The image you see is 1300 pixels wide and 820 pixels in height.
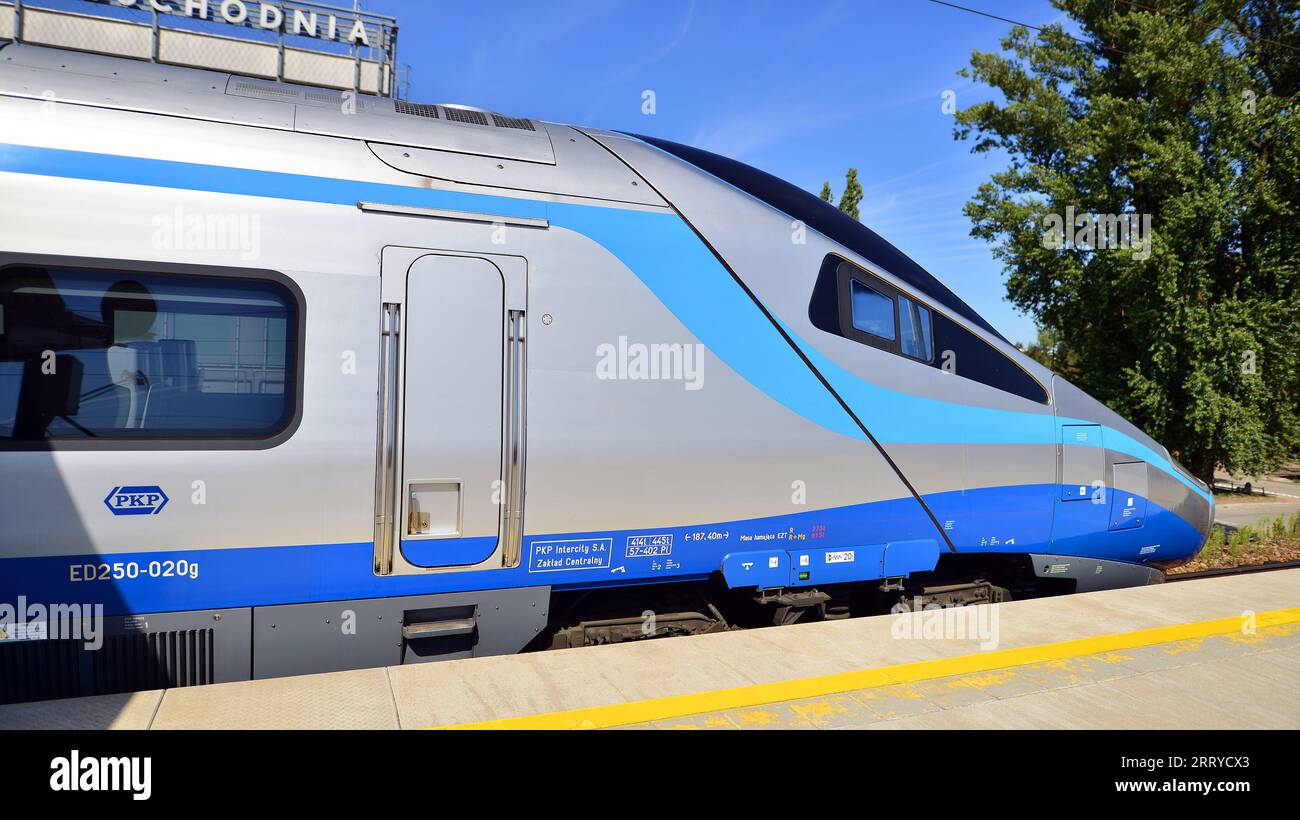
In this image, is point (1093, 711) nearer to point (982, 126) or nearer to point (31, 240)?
point (31, 240)

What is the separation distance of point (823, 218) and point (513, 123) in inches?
80.6

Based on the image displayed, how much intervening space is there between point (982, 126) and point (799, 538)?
17957mm

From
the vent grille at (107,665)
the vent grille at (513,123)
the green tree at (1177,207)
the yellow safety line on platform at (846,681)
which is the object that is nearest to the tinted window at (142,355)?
the vent grille at (107,665)

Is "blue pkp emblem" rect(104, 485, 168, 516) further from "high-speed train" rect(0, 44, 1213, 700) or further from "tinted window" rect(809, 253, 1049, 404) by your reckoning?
"tinted window" rect(809, 253, 1049, 404)

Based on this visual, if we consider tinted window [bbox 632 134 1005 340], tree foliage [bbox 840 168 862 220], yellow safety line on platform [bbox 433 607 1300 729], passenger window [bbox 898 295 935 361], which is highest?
tree foliage [bbox 840 168 862 220]

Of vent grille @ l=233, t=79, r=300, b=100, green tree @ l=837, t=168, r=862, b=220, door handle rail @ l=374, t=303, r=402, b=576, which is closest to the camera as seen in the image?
door handle rail @ l=374, t=303, r=402, b=576

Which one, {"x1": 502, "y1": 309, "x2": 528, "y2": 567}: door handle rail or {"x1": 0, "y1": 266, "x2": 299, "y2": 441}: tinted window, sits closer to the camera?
{"x1": 0, "y1": 266, "x2": 299, "y2": 441}: tinted window

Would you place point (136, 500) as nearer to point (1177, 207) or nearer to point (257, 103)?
point (257, 103)

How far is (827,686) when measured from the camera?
3863mm

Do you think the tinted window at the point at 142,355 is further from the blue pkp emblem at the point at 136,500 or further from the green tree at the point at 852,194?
the green tree at the point at 852,194

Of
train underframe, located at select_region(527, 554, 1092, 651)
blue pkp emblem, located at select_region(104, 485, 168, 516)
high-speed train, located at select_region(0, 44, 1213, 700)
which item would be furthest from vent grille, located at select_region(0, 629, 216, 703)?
train underframe, located at select_region(527, 554, 1092, 651)

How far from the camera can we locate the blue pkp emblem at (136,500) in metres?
3.22

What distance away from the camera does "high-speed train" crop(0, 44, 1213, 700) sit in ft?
10.7

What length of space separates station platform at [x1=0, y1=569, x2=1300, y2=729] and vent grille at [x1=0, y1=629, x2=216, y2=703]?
10cm
